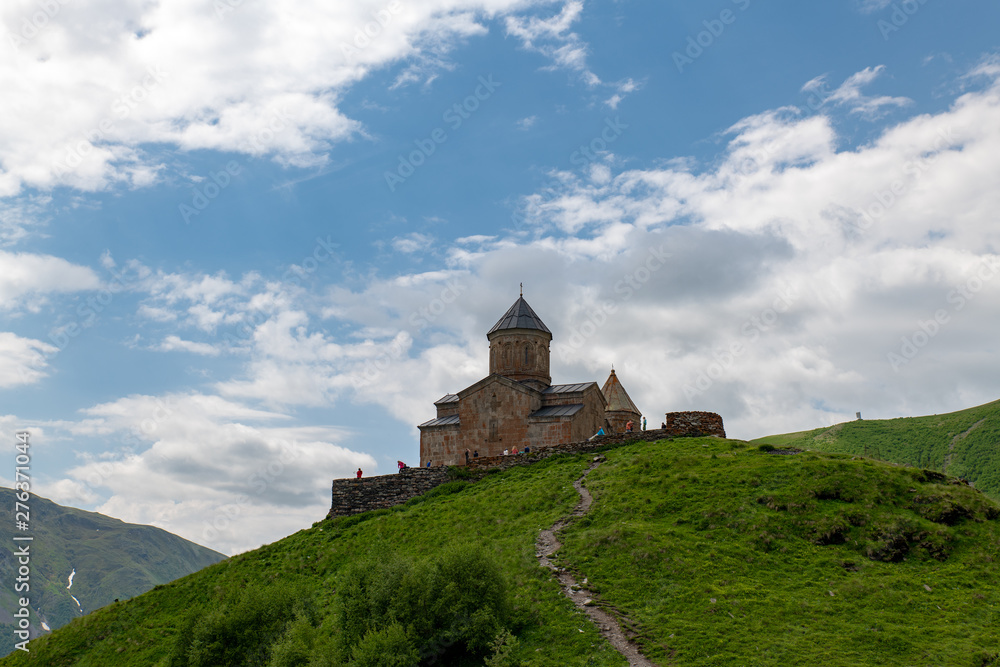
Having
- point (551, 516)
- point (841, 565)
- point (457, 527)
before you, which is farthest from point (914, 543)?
point (457, 527)

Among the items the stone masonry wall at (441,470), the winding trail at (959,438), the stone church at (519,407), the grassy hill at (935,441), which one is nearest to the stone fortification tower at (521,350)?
the stone church at (519,407)

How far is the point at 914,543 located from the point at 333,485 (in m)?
22.1

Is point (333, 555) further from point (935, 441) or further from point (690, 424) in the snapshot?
point (935, 441)

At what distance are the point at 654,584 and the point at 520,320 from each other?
81.8 ft

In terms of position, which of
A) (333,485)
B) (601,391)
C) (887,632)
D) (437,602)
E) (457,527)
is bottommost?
Result: (887,632)

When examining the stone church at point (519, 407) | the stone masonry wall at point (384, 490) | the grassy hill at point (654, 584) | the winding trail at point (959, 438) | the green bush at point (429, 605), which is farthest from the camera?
the winding trail at point (959, 438)

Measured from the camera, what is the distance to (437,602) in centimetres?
1659

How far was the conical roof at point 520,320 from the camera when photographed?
41562 millimetres

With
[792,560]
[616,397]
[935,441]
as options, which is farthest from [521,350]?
[935,441]

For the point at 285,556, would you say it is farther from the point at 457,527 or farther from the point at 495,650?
the point at 495,650

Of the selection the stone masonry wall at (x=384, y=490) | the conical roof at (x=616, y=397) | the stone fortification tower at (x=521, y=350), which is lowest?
the stone masonry wall at (x=384, y=490)

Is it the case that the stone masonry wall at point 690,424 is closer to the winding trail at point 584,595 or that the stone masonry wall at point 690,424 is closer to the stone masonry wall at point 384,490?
the winding trail at point 584,595

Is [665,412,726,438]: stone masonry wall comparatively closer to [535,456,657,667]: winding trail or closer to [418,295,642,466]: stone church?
[535,456,657,667]: winding trail

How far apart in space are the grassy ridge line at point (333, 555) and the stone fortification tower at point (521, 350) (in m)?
11.6
